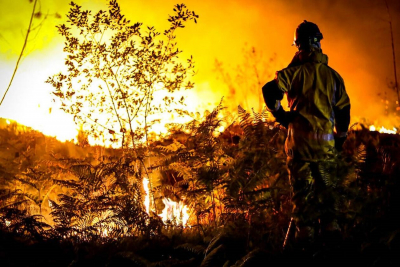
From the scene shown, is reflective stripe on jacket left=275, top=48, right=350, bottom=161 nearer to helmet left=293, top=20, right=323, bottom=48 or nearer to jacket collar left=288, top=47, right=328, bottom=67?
jacket collar left=288, top=47, right=328, bottom=67

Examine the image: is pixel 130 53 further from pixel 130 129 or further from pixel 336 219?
pixel 336 219

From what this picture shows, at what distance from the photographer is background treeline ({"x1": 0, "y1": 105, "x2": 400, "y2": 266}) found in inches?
149

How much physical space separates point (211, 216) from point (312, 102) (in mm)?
3389

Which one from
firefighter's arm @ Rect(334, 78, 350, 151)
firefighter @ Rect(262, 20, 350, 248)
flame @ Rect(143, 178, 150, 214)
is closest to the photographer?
firefighter @ Rect(262, 20, 350, 248)

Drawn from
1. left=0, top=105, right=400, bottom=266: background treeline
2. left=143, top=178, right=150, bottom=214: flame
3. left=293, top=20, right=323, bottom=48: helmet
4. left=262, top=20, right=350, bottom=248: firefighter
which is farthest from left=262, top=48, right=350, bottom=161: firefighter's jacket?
left=143, top=178, right=150, bottom=214: flame

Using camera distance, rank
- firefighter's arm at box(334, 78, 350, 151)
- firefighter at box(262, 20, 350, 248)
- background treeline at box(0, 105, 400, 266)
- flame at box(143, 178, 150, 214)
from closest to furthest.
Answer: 1. background treeline at box(0, 105, 400, 266)
2. firefighter at box(262, 20, 350, 248)
3. firefighter's arm at box(334, 78, 350, 151)
4. flame at box(143, 178, 150, 214)

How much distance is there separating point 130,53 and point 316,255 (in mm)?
6031

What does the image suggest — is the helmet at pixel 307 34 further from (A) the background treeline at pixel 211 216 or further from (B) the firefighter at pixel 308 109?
(A) the background treeline at pixel 211 216

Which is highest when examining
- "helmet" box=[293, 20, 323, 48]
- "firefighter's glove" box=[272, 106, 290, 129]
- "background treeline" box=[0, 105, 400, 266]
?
"helmet" box=[293, 20, 323, 48]

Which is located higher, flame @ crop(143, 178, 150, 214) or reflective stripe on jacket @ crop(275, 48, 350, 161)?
→ reflective stripe on jacket @ crop(275, 48, 350, 161)

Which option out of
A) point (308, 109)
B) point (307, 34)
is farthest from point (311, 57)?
point (308, 109)

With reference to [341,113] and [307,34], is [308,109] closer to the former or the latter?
[341,113]

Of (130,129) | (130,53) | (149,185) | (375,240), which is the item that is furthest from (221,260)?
(130,53)

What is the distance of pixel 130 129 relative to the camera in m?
8.23
